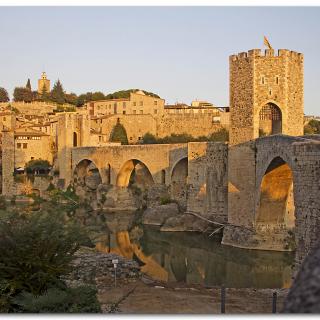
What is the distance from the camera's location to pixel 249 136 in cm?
1902

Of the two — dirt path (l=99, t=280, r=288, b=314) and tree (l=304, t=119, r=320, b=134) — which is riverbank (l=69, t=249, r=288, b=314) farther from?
tree (l=304, t=119, r=320, b=134)

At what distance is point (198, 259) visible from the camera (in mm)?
18016

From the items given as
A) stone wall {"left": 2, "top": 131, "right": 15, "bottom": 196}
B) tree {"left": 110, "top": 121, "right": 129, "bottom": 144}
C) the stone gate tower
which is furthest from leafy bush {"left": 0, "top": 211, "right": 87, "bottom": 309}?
tree {"left": 110, "top": 121, "right": 129, "bottom": 144}

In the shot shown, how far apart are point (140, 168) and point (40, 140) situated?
939cm

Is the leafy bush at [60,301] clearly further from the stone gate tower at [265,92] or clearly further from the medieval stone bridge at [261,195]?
the stone gate tower at [265,92]

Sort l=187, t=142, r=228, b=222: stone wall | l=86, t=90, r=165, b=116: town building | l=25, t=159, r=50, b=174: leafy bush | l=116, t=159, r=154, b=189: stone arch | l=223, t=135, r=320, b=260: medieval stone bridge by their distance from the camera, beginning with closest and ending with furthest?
l=223, t=135, r=320, b=260: medieval stone bridge → l=187, t=142, r=228, b=222: stone wall → l=116, t=159, r=154, b=189: stone arch → l=25, t=159, r=50, b=174: leafy bush → l=86, t=90, r=165, b=116: town building

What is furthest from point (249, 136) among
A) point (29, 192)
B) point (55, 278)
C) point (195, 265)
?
point (29, 192)

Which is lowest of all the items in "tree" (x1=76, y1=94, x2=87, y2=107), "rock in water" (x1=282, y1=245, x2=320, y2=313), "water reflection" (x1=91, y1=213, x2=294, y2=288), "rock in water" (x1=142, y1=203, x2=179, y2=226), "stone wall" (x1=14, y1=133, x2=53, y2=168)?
"water reflection" (x1=91, y1=213, x2=294, y2=288)

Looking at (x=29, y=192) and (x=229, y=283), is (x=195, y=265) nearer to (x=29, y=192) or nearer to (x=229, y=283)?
(x=229, y=283)

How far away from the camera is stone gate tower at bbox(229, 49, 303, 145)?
18656mm

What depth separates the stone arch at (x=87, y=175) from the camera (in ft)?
117

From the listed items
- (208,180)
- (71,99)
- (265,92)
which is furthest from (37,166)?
(71,99)

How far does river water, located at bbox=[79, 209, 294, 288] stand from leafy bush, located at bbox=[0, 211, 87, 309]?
11.4 feet

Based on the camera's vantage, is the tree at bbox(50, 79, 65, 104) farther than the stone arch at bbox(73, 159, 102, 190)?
Yes
